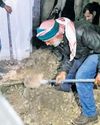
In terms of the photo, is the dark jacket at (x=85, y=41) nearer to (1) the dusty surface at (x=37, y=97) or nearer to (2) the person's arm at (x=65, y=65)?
(2) the person's arm at (x=65, y=65)

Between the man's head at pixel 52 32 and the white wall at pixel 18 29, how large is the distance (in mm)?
1779

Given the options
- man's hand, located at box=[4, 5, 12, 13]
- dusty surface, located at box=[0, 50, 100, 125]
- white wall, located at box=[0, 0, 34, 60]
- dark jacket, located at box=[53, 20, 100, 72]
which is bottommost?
dusty surface, located at box=[0, 50, 100, 125]

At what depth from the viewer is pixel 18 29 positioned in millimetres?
5469

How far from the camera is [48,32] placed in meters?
3.48

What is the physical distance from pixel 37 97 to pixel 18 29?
1.32 m

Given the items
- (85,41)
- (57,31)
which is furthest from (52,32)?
(85,41)

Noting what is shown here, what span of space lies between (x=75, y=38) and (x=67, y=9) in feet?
7.88

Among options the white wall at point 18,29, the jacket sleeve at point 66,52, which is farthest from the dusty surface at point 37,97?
the jacket sleeve at point 66,52

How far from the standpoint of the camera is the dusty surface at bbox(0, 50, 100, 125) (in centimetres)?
432

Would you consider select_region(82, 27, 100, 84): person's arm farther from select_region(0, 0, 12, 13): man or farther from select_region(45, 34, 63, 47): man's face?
select_region(0, 0, 12, 13): man

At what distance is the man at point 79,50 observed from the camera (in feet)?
11.6

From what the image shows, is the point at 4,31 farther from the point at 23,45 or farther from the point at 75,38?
the point at 75,38

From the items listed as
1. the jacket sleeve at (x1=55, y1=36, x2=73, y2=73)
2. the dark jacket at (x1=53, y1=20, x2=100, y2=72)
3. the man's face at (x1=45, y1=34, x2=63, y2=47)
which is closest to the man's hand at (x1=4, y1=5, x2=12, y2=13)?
the jacket sleeve at (x1=55, y1=36, x2=73, y2=73)

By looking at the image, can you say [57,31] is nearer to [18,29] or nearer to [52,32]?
[52,32]
